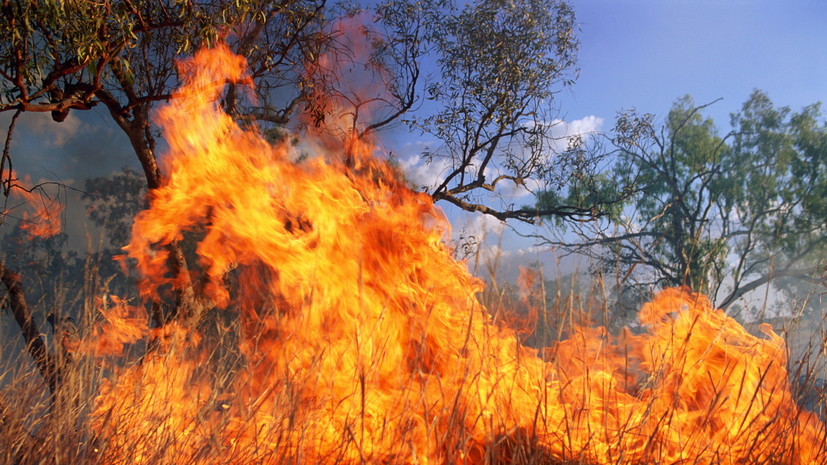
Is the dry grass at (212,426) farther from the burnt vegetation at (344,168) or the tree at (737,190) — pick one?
the tree at (737,190)

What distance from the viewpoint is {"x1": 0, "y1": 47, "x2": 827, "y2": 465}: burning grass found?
8.82 feet

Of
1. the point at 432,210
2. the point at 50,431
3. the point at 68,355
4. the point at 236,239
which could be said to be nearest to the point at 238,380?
the point at 50,431

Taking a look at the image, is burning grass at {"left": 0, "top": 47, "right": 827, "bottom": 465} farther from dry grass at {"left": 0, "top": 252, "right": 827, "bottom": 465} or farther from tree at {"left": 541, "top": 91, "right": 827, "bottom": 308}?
tree at {"left": 541, "top": 91, "right": 827, "bottom": 308}

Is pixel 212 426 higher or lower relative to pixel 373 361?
lower

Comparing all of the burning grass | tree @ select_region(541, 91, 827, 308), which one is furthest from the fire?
tree @ select_region(541, 91, 827, 308)

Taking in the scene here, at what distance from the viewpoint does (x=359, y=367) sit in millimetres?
2619

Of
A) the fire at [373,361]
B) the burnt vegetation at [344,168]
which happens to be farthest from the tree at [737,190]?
the fire at [373,361]

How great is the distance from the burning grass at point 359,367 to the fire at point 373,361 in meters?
0.02

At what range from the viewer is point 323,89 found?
723 cm

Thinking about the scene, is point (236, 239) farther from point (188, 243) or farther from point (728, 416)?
point (188, 243)


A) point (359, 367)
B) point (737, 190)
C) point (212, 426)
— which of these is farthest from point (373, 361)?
point (737, 190)

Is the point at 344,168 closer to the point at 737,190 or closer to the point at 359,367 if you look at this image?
the point at 359,367

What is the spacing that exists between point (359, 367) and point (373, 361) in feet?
0.42

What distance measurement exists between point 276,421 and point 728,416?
2.66 metres
